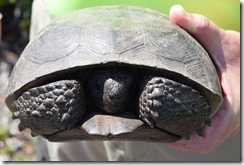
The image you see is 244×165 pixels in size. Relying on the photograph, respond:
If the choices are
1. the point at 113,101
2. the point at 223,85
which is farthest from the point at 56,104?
the point at 223,85

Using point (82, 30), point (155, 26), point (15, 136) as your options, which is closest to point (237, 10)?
point (155, 26)

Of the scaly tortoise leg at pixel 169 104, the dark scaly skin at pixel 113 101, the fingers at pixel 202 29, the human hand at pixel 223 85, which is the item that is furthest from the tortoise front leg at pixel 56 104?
the human hand at pixel 223 85

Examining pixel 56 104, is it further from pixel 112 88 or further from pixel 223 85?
pixel 223 85

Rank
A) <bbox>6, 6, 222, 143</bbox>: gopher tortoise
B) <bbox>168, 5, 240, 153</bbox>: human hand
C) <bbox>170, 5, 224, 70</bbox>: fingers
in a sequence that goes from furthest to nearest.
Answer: <bbox>168, 5, 240, 153</bbox>: human hand → <bbox>170, 5, 224, 70</bbox>: fingers → <bbox>6, 6, 222, 143</bbox>: gopher tortoise

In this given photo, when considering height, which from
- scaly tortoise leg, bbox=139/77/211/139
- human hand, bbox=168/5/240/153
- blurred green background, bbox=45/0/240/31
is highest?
blurred green background, bbox=45/0/240/31

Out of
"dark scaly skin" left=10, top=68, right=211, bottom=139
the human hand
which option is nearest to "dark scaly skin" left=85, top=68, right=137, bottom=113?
"dark scaly skin" left=10, top=68, right=211, bottom=139

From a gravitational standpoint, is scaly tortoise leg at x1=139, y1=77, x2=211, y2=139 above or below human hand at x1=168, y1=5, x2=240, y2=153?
above

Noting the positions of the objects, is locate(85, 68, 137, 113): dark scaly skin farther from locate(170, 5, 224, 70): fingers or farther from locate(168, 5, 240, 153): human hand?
locate(168, 5, 240, 153): human hand
